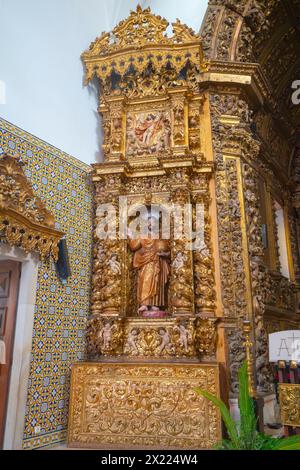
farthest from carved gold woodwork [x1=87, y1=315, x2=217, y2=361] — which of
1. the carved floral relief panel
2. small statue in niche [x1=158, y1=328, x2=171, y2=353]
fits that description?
the carved floral relief panel

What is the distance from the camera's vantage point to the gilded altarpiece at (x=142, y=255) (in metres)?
5.44

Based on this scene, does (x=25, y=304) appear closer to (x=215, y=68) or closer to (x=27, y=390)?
(x=27, y=390)

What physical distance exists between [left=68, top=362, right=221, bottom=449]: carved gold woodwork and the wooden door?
0.97 metres

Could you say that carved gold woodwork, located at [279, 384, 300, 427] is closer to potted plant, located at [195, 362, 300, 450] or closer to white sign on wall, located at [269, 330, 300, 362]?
white sign on wall, located at [269, 330, 300, 362]

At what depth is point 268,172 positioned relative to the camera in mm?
9281

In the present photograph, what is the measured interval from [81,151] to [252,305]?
3869 millimetres

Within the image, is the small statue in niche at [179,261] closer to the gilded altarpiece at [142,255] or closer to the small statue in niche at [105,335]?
the gilded altarpiece at [142,255]

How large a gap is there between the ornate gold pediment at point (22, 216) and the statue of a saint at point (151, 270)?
1.56 metres

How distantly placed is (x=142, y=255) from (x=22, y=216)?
91.2 inches

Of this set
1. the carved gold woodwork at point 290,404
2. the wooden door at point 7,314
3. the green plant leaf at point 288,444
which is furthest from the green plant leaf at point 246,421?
the wooden door at point 7,314

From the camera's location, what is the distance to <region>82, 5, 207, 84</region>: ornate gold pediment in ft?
24.6

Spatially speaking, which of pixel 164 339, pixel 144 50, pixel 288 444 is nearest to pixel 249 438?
pixel 288 444

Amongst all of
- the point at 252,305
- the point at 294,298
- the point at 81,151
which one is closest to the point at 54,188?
the point at 81,151

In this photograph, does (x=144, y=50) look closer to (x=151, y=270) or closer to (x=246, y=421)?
(x=151, y=270)
